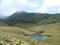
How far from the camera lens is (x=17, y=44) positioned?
1457cm

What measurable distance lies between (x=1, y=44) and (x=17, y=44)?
119cm

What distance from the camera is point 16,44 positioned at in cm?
1453

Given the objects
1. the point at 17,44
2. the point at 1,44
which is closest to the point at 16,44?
the point at 17,44

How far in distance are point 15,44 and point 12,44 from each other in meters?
0.28

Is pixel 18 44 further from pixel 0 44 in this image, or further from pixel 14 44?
pixel 0 44

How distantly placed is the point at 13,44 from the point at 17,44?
0.28m

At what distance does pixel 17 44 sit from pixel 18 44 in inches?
6.9

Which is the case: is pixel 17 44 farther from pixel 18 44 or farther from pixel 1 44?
pixel 1 44

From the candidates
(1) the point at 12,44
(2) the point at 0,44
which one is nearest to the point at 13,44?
(1) the point at 12,44

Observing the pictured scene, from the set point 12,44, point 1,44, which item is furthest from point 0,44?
point 12,44

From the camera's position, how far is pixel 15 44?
1441 cm

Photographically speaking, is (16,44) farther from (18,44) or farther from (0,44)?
(0,44)

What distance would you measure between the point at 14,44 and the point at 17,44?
0.28 meters

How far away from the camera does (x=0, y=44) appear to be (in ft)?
46.0
